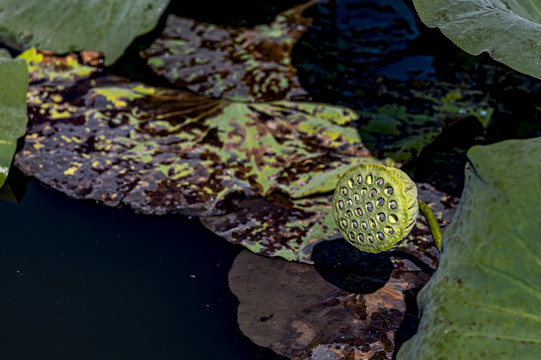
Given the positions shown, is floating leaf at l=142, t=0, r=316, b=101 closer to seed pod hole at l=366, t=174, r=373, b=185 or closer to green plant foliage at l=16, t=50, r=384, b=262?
green plant foliage at l=16, t=50, r=384, b=262

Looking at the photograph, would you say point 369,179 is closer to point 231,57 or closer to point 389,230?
point 389,230

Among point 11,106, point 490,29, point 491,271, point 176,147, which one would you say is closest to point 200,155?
point 176,147

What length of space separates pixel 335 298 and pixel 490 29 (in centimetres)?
72

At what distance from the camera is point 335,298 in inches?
60.1

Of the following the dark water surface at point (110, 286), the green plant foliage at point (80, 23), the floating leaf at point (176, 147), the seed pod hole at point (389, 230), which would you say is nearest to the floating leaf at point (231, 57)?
the floating leaf at point (176, 147)

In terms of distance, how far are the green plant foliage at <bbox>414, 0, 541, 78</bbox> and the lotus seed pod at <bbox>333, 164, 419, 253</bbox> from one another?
348 mm

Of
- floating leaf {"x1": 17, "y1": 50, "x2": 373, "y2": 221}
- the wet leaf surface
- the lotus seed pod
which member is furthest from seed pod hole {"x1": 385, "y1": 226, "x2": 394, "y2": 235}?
floating leaf {"x1": 17, "y1": 50, "x2": 373, "y2": 221}

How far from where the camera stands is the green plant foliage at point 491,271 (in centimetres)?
111

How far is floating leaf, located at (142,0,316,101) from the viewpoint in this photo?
2.21m

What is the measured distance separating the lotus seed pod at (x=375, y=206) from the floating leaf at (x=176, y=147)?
43cm

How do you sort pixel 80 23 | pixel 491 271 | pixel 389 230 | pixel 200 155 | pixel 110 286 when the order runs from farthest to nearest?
pixel 80 23, pixel 200 155, pixel 110 286, pixel 389 230, pixel 491 271

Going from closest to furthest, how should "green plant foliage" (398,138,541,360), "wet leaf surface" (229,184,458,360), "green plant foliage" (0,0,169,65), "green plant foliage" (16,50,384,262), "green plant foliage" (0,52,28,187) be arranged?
"green plant foliage" (398,138,541,360)
"wet leaf surface" (229,184,458,360)
"green plant foliage" (16,50,384,262)
"green plant foliage" (0,52,28,187)
"green plant foliage" (0,0,169,65)

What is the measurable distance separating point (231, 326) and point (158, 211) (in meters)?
0.45

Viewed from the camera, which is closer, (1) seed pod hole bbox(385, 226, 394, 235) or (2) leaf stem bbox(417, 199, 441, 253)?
(1) seed pod hole bbox(385, 226, 394, 235)
